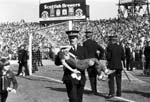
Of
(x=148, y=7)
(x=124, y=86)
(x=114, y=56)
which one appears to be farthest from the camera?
(x=148, y=7)

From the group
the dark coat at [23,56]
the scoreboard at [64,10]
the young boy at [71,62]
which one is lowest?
the dark coat at [23,56]

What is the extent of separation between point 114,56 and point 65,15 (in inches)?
1810

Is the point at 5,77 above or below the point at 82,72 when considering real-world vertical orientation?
below

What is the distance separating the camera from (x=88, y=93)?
602 inches

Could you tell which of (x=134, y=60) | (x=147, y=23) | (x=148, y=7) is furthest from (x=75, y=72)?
(x=148, y=7)

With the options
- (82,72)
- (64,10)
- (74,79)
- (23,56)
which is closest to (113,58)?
(82,72)

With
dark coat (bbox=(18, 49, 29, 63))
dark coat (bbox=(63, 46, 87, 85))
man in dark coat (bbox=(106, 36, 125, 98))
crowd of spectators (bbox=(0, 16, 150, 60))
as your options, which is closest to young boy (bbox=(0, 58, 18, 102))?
dark coat (bbox=(63, 46, 87, 85))

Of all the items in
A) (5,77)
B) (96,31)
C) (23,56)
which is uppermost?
(96,31)

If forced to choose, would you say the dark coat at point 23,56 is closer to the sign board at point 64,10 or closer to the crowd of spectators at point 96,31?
the crowd of spectators at point 96,31

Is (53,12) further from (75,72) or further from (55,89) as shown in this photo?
(75,72)

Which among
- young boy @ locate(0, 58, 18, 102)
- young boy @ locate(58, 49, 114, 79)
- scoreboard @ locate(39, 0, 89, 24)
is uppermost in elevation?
scoreboard @ locate(39, 0, 89, 24)

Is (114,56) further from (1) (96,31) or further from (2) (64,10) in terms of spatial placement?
(2) (64,10)

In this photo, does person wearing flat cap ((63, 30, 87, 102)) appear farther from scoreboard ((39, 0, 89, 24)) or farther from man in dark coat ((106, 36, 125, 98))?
scoreboard ((39, 0, 89, 24))

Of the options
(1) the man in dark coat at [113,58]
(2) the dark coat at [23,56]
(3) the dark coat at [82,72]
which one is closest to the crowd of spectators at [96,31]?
(2) the dark coat at [23,56]
